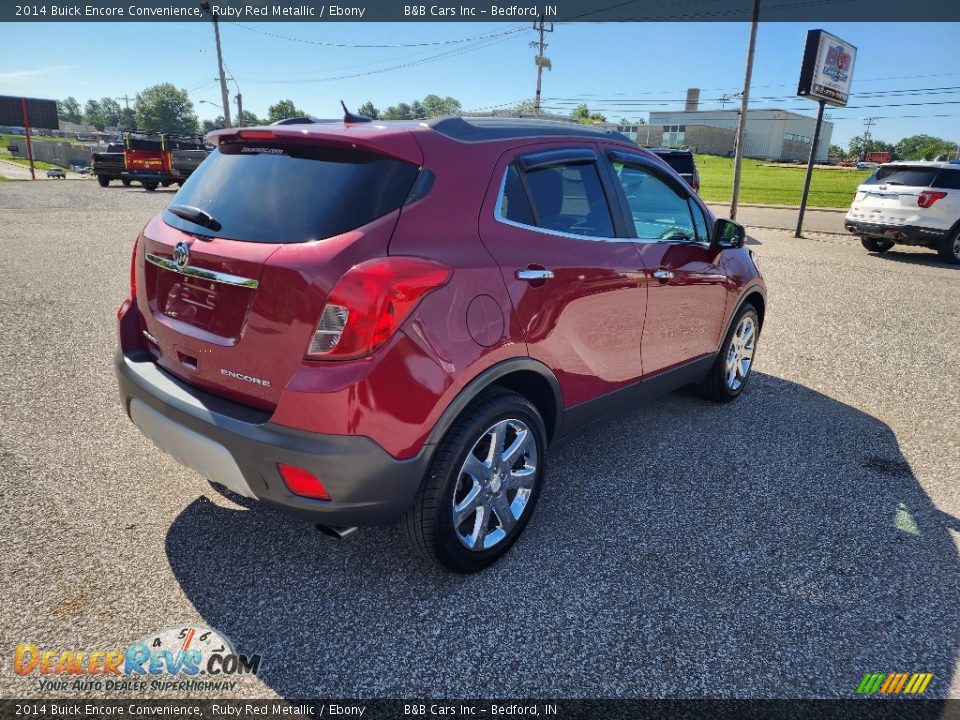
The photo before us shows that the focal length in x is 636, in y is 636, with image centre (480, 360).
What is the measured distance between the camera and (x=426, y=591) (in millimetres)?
2652

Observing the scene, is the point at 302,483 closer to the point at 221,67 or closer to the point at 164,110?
the point at 221,67

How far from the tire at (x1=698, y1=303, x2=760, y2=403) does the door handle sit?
2.26 m

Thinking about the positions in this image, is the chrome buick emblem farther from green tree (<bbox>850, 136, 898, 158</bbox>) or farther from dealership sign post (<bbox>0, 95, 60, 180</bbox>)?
green tree (<bbox>850, 136, 898, 158</bbox>)

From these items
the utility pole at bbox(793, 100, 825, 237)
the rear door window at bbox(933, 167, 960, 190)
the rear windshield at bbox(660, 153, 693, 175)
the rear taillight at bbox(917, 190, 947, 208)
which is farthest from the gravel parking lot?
the utility pole at bbox(793, 100, 825, 237)

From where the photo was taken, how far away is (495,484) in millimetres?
2766

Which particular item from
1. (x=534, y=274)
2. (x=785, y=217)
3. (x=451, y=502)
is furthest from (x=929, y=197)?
(x=451, y=502)

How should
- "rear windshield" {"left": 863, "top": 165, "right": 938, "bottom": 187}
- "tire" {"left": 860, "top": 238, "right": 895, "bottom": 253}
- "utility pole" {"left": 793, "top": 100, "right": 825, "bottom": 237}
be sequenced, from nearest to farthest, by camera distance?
"rear windshield" {"left": 863, "top": 165, "right": 938, "bottom": 187}
"tire" {"left": 860, "top": 238, "right": 895, "bottom": 253}
"utility pole" {"left": 793, "top": 100, "right": 825, "bottom": 237}

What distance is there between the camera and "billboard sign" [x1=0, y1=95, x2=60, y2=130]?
5394 centimetres

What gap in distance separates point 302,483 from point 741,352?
3746mm

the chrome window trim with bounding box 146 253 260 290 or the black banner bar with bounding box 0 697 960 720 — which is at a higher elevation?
the chrome window trim with bounding box 146 253 260 290

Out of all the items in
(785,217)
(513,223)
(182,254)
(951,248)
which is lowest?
(785,217)

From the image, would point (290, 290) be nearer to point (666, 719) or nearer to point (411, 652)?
point (411, 652)

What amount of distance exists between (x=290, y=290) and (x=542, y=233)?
118 cm

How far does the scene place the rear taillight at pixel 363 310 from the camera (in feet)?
7.11
